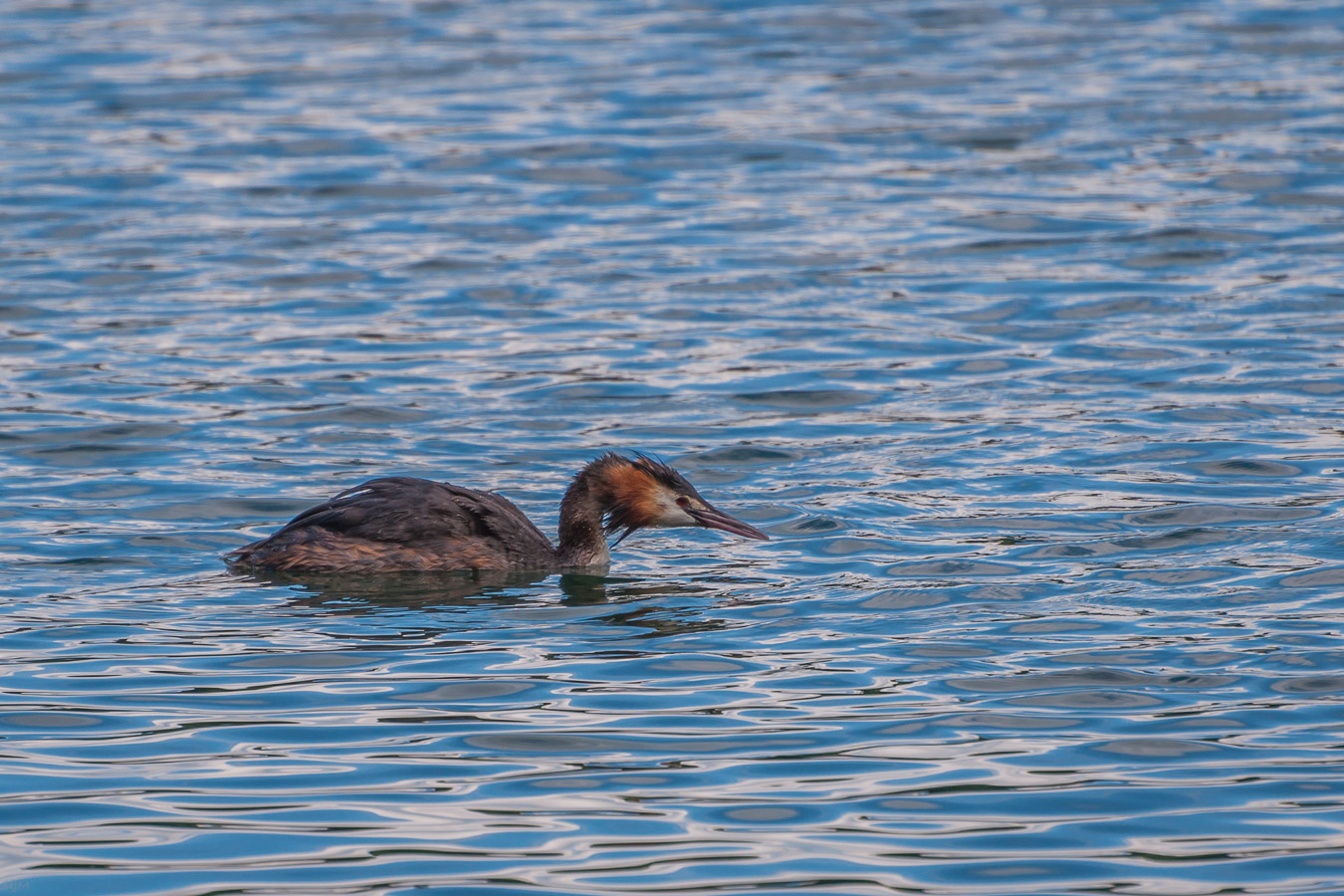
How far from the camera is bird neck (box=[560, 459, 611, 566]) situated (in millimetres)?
11117

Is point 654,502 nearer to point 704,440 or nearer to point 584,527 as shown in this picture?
point 584,527

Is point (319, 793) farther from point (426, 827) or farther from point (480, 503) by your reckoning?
point (480, 503)

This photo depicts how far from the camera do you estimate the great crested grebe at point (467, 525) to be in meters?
10.7

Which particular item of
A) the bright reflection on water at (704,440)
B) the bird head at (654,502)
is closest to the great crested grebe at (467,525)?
the bird head at (654,502)

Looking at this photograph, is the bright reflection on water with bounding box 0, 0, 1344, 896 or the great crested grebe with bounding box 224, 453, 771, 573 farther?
the great crested grebe with bounding box 224, 453, 771, 573

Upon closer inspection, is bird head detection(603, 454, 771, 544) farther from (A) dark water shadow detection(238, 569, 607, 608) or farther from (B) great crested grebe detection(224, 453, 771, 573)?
(A) dark water shadow detection(238, 569, 607, 608)

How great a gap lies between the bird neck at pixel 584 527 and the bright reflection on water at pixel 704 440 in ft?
0.98

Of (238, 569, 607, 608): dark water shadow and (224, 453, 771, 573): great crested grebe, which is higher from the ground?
(224, 453, 771, 573): great crested grebe

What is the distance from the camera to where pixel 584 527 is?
1112cm

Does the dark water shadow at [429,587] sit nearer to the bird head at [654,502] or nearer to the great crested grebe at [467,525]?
the great crested grebe at [467,525]

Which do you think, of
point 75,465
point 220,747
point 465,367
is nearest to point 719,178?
point 465,367

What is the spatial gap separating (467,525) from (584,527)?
2.09 feet

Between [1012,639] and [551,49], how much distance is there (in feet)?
→ 60.4

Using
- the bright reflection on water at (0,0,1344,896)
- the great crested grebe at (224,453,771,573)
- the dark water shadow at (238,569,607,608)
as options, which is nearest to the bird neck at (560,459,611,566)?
the great crested grebe at (224,453,771,573)
